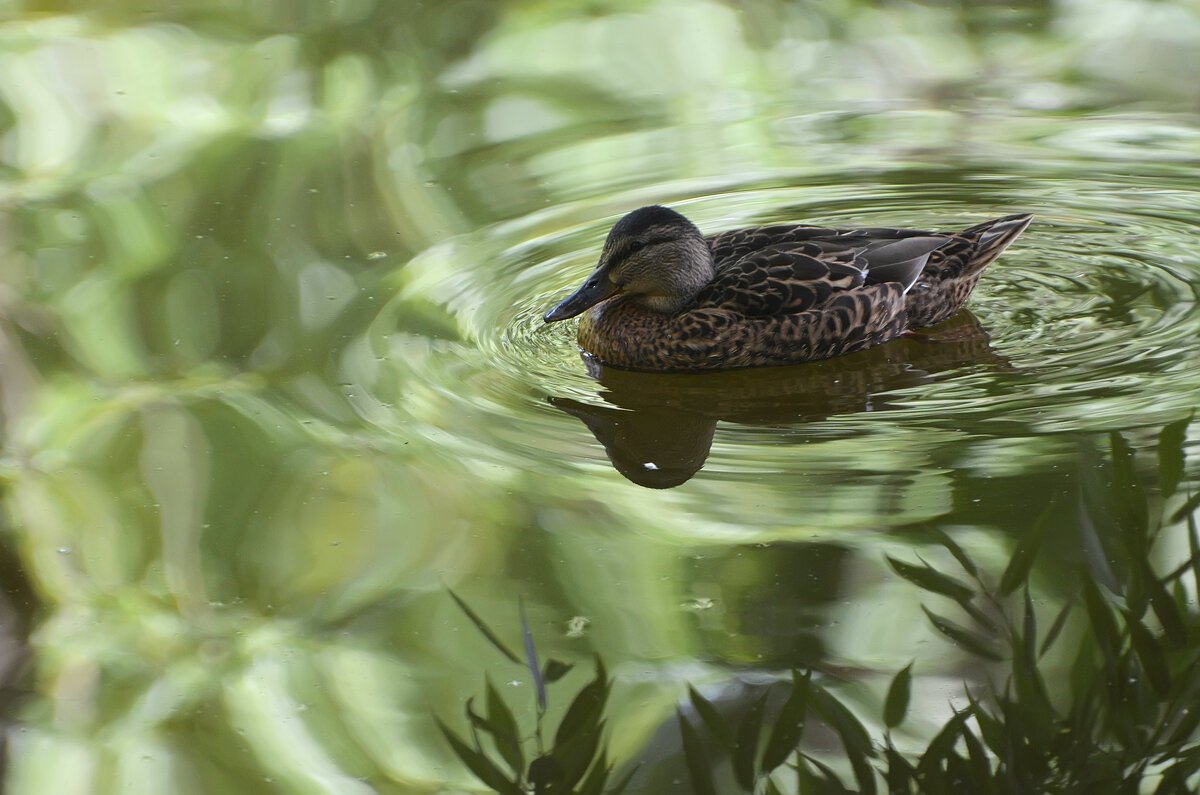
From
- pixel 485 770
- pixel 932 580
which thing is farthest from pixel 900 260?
pixel 485 770

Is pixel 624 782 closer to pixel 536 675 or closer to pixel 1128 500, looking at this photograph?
pixel 536 675

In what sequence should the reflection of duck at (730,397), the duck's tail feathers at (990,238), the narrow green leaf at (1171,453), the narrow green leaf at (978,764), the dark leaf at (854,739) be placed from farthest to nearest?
the duck's tail feathers at (990,238) → the reflection of duck at (730,397) → the narrow green leaf at (1171,453) → the dark leaf at (854,739) → the narrow green leaf at (978,764)

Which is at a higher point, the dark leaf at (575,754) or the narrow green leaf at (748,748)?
the dark leaf at (575,754)

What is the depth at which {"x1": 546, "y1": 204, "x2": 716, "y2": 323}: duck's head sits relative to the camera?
5.43m

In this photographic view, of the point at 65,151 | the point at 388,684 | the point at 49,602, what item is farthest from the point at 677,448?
the point at 65,151

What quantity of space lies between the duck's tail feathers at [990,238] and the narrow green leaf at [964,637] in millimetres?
2295

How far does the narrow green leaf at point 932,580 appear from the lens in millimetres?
3598

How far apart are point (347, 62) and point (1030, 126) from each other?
419 cm

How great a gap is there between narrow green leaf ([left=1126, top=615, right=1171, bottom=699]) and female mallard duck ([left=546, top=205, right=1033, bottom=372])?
2.36m

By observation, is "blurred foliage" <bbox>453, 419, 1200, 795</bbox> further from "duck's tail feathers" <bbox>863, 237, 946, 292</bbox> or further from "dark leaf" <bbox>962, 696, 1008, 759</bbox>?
"duck's tail feathers" <bbox>863, 237, 946, 292</bbox>

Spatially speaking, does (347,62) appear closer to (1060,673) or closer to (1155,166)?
(1155,166)

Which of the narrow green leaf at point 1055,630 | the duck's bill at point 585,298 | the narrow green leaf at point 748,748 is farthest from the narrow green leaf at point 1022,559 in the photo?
the duck's bill at point 585,298

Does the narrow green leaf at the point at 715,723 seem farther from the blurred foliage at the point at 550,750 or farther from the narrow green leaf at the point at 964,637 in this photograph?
the narrow green leaf at the point at 964,637

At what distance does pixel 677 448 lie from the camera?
466cm
